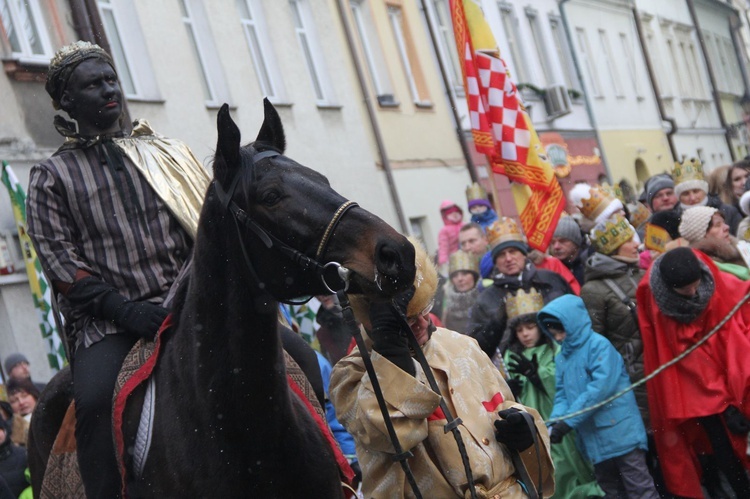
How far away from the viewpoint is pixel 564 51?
33.5 metres

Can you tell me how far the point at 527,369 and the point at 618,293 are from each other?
916 mm

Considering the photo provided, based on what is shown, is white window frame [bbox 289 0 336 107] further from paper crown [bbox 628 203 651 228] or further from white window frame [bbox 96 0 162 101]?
paper crown [bbox 628 203 651 228]

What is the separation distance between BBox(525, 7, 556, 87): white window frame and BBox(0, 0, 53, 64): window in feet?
60.4

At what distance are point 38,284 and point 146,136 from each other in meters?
7.70

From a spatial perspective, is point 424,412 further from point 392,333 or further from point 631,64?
point 631,64

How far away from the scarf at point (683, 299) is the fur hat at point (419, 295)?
3.09 meters

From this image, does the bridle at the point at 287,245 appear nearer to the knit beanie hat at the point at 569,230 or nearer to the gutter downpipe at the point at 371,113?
the knit beanie hat at the point at 569,230

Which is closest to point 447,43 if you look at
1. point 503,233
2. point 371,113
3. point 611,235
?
point 371,113

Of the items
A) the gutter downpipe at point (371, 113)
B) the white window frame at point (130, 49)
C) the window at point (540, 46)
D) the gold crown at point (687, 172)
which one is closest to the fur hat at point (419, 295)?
the gold crown at point (687, 172)

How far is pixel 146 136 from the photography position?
551 cm

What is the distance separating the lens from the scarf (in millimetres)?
7699

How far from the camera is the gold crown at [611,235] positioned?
8.89m


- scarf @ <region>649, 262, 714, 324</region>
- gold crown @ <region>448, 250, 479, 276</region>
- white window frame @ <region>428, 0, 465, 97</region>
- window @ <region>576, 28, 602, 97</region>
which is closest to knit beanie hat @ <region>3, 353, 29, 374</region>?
gold crown @ <region>448, 250, 479, 276</region>

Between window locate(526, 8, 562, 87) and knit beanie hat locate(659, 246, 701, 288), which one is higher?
window locate(526, 8, 562, 87)
